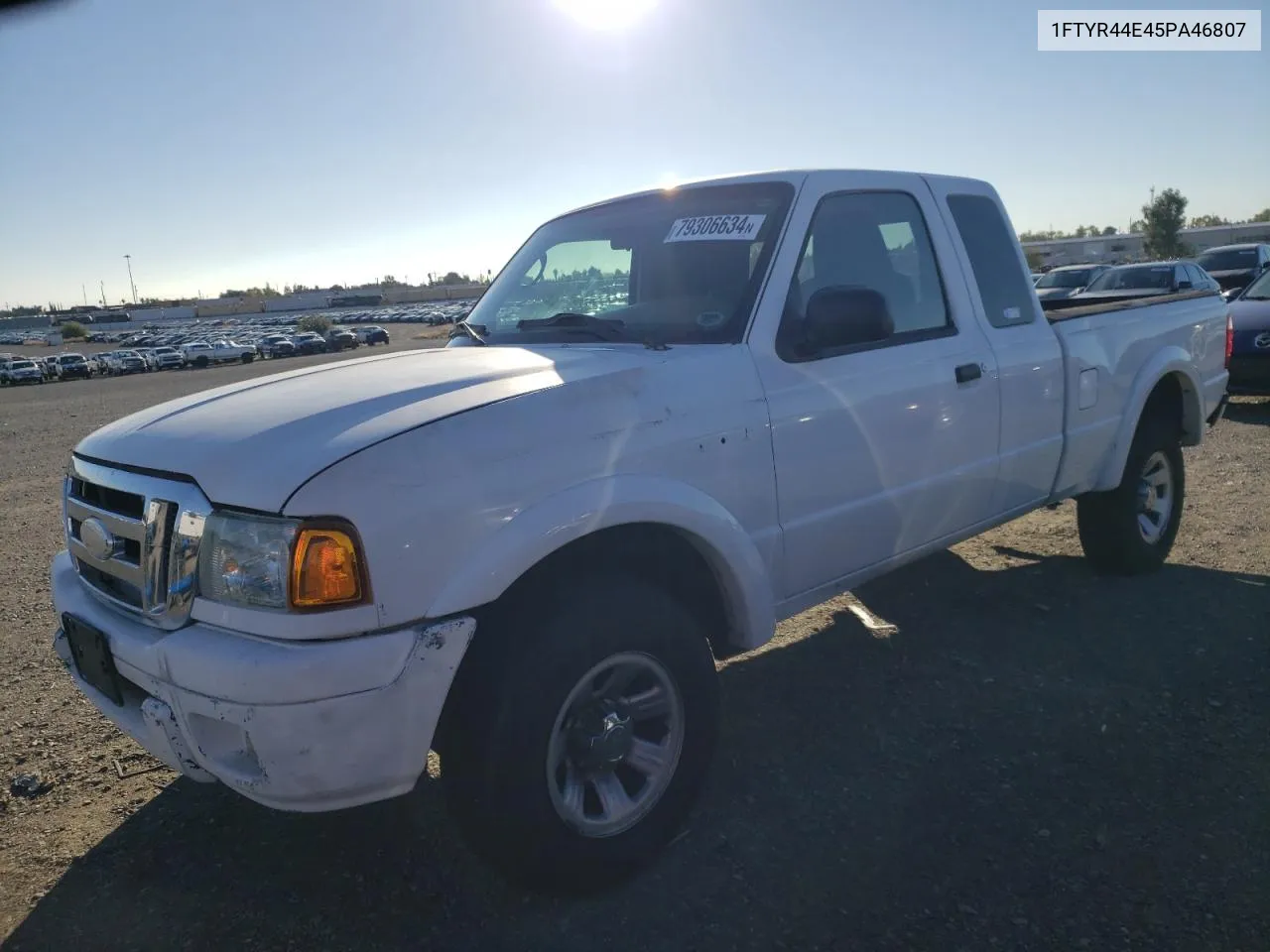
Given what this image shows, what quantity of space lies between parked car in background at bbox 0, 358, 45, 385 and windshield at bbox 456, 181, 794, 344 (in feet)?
152

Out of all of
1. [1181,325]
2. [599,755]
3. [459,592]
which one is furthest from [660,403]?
[1181,325]

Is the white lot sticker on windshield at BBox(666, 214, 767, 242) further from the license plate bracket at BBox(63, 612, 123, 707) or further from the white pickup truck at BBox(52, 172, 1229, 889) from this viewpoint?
the license plate bracket at BBox(63, 612, 123, 707)

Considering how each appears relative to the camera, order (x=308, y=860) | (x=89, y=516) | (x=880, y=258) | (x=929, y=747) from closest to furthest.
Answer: (x=89, y=516)
(x=308, y=860)
(x=929, y=747)
(x=880, y=258)

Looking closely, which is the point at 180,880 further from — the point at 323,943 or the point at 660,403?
the point at 660,403

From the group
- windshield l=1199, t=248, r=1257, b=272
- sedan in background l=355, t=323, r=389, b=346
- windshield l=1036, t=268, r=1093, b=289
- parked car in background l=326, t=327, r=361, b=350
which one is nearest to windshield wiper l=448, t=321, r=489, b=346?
windshield l=1036, t=268, r=1093, b=289

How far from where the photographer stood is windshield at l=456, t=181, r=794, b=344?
3.13 metres

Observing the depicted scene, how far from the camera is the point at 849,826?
9.44ft

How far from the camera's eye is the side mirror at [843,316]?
9.61 ft

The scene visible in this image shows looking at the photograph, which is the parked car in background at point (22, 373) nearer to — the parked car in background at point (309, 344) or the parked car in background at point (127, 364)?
the parked car in background at point (127, 364)

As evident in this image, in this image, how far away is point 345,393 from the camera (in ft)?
8.77

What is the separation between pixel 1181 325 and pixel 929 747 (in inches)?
125

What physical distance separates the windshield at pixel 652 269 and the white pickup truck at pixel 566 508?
14 millimetres

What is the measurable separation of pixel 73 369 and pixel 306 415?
166 ft

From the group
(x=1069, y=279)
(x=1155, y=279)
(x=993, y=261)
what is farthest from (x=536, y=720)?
(x=1069, y=279)
